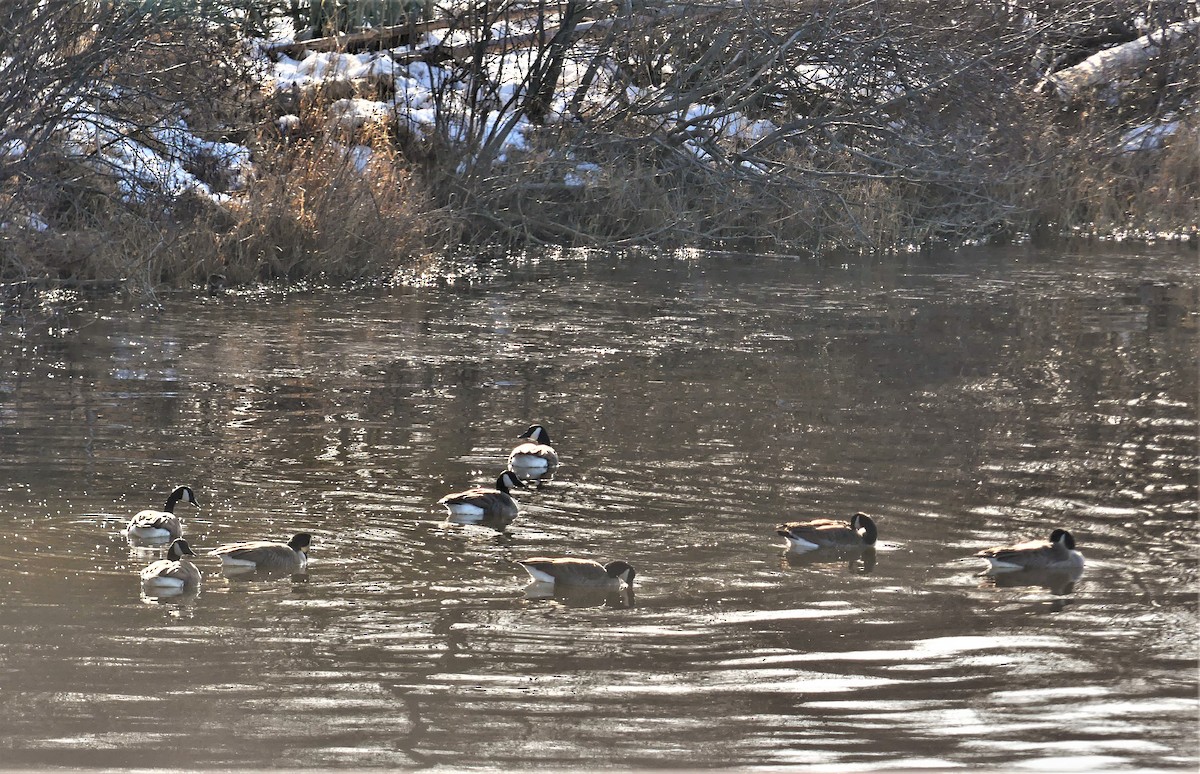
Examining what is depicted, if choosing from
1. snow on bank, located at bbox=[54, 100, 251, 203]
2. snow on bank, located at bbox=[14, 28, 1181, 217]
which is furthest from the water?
snow on bank, located at bbox=[14, 28, 1181, 217]

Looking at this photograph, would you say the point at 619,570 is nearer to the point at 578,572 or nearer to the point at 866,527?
the point at 578,572

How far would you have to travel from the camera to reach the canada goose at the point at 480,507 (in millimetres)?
8891

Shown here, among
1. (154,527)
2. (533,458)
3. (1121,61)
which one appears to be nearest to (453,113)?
(1121,61)

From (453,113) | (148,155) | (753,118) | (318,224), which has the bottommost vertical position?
(318,224)

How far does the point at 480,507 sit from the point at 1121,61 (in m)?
23.1

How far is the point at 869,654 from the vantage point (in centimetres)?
689

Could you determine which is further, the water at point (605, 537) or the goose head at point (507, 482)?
the goose head at point (507, 482)

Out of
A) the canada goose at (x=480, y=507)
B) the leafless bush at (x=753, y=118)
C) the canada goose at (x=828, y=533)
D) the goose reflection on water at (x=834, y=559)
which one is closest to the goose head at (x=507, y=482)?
the canada goose at (x=480, y=507)

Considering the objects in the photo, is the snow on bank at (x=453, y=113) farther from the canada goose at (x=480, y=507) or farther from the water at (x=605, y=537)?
the canada goose at (x=480, y=507)

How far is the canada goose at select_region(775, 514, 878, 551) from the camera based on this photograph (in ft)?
27.3

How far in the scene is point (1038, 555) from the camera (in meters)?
8.01

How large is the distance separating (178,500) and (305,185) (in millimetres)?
10850

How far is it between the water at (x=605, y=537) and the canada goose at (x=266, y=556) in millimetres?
114

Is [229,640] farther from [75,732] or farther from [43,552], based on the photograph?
[43,552]
